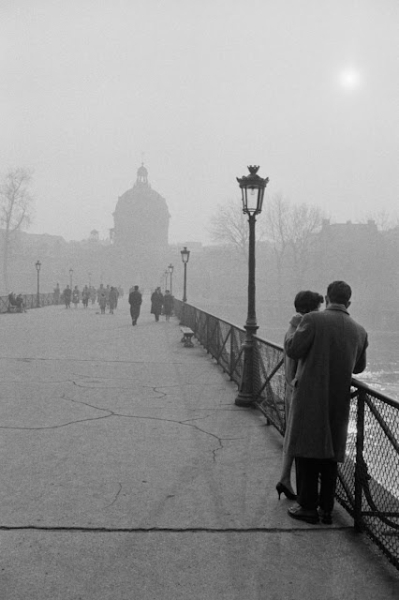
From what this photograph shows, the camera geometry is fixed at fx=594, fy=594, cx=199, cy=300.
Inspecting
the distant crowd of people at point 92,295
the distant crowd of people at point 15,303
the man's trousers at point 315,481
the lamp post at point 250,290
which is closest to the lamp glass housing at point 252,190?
the lamp post at point 250,290

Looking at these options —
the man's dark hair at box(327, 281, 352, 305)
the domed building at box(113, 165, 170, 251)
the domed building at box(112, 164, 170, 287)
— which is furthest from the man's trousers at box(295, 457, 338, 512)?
the domed building at box(113, 165, 170, 251)

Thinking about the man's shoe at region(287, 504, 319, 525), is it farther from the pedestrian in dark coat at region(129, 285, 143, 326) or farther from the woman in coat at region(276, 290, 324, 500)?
the pedestrian in dark coat at region(129, 285, 143, 326)

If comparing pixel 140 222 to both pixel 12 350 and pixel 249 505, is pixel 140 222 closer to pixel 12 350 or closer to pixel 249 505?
pixel 12 350

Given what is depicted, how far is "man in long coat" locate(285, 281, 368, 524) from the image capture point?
3990 mm

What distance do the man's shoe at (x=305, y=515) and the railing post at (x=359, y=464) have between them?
29cm

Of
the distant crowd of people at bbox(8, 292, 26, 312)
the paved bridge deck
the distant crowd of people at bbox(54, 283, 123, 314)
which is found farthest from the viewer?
the distant crowd of people at bbox(54, 283, 123, 314)

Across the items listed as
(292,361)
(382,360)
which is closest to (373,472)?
(292,361)

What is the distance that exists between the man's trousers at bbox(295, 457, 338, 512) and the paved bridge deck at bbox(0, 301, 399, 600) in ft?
0.54

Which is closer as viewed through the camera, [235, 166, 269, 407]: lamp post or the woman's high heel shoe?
the woman's high heel shoe

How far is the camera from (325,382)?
13.1 feet

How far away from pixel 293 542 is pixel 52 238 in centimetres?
18296

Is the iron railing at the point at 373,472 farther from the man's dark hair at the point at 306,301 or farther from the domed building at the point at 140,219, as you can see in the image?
the domed building at the point at 140,219

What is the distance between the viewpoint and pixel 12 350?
572 inches

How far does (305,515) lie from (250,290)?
4.86 m
